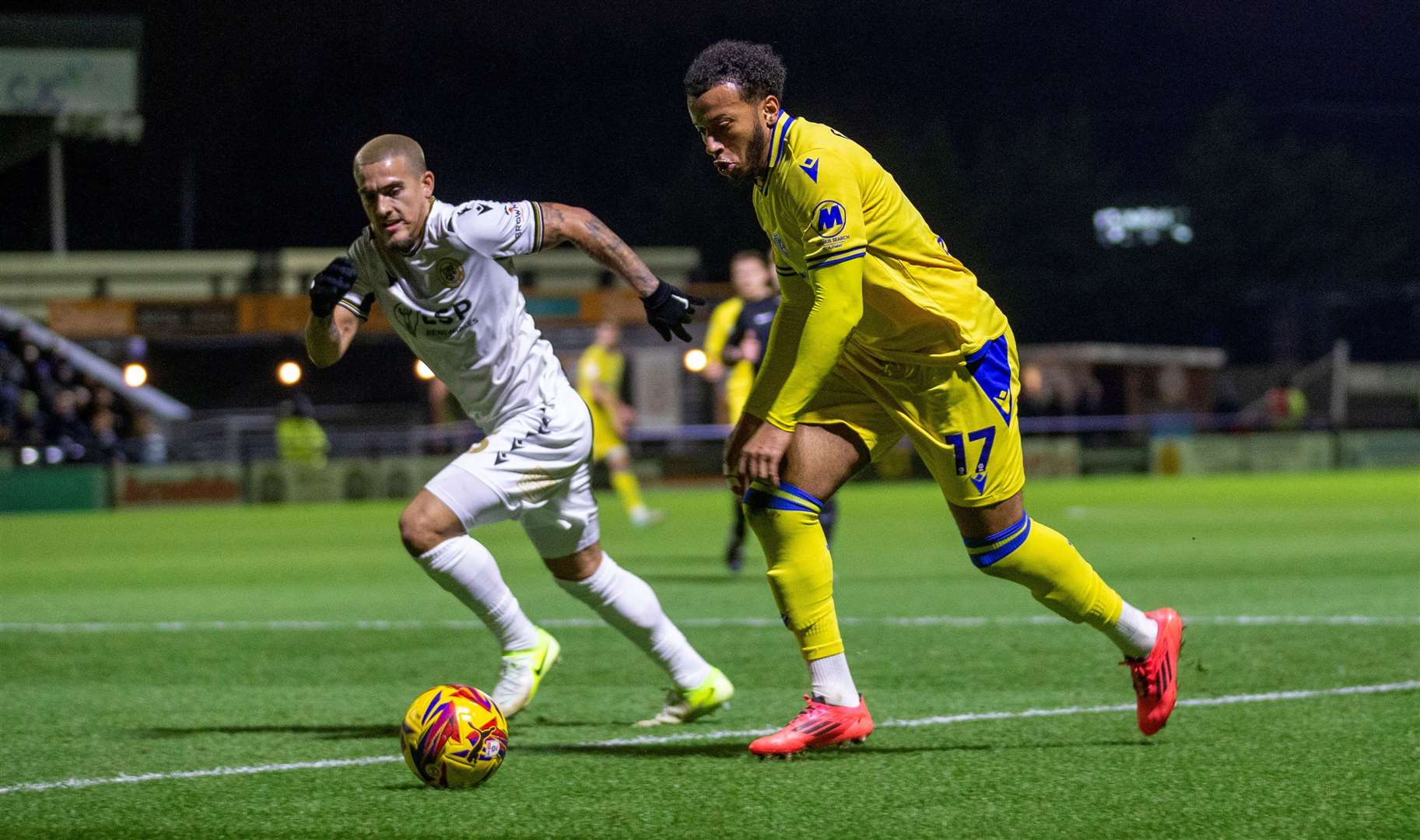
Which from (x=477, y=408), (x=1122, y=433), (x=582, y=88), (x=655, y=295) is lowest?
(x=1122, y=433)

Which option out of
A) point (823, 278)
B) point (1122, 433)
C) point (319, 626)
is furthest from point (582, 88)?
point (823, 278)

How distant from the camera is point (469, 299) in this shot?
5.86 m

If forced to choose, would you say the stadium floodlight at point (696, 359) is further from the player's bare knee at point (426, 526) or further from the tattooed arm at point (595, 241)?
the player's bare knee at point (426, 526)

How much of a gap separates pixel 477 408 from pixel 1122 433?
29.9 meters

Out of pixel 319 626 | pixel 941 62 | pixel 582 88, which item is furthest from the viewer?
pixel 941 62

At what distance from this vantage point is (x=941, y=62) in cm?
7800

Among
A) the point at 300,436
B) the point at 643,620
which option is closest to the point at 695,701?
the point at 643,620

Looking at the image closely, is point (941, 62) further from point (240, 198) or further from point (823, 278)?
point (823, 278)

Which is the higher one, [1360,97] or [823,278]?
[1360,97]

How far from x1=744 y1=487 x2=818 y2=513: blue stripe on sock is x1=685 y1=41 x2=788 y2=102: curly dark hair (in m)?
1.21

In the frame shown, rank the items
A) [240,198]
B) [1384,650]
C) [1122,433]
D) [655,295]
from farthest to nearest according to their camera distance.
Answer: [240,198] < [1122,433] < [1384,650] < [655,295]

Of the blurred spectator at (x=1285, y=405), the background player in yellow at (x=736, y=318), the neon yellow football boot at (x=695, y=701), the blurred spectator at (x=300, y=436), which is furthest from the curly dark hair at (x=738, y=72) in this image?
the blurred spectator at (x=1285, y=405)

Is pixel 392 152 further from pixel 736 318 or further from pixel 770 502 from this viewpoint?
pixel 736 318

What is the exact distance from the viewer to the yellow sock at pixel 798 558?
5324 mm
